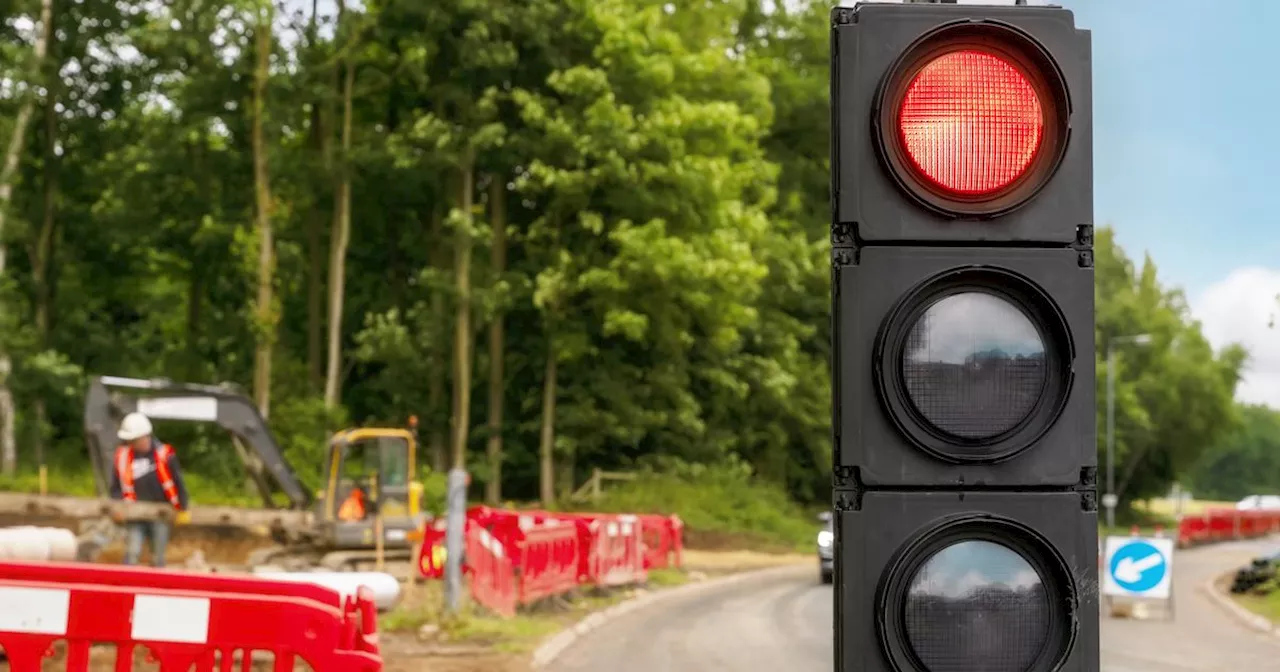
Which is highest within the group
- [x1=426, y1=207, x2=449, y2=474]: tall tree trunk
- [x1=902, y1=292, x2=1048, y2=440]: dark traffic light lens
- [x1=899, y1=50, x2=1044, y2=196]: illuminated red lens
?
[x1=426, y1=207, x2=449, y2=474]: tall tree trunk

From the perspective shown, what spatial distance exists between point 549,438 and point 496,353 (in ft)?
8.87

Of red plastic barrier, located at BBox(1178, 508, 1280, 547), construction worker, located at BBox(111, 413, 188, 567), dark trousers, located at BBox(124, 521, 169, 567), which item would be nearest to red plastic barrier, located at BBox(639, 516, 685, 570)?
construction worker, located at BBox(111, 413, 188, 567)

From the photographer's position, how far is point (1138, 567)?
20.2 m

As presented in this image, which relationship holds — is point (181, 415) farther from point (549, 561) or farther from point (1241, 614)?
point (1241, 614)

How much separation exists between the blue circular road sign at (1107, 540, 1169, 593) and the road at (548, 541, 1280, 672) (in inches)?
21.7

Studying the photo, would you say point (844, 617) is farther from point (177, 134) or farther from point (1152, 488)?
point (1152, 488)

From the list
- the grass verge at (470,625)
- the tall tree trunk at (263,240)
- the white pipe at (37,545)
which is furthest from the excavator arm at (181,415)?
the tall tree trunk at (263,240)

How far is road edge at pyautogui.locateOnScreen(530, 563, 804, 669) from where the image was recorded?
15.1m

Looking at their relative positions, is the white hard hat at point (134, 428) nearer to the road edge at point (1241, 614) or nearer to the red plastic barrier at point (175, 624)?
the red plastic barrier at point (175, 624)

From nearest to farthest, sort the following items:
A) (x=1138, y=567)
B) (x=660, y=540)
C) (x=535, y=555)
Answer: (x=535, y=555), (x=1138, y=567), (x=660, y=540)

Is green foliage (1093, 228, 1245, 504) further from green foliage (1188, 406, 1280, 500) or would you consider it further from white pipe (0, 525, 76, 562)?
green foliage (1188, 406, 1280, 500)

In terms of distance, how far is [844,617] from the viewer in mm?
2434

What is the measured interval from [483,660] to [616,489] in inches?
1098

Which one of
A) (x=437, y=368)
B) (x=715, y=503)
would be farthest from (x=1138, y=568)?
(x=437, y=368)
